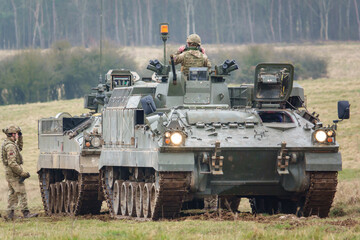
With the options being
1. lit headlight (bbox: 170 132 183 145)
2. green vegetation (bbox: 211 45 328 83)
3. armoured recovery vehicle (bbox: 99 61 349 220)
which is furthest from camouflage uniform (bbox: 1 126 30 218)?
green vegetation (bbox: 211 45 328 83)

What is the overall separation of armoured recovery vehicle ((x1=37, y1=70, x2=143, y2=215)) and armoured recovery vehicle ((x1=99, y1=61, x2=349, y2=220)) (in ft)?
5.10

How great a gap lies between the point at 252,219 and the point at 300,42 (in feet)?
199

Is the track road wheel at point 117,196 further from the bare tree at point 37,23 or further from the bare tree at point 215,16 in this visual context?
the bare tree at point 37,23

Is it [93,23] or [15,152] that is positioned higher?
[93,23]

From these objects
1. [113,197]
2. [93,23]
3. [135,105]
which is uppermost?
[93,23]

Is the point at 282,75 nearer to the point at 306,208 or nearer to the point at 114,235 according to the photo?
the point at 306,208

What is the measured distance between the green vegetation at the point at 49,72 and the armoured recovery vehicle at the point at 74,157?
43.8 metres

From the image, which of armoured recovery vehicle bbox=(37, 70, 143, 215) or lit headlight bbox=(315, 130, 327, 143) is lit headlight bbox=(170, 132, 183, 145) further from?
armoured recovery vehicle bbox=(37, 70, 143, 215)

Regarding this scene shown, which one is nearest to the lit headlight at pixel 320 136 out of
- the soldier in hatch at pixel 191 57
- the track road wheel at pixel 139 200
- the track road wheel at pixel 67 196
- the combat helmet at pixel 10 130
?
the track road wheel at pixel 139 200

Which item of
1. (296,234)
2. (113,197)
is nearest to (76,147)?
(113,197)

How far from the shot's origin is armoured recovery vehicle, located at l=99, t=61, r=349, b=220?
49.3 feet

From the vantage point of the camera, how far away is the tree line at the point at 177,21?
78.9 m

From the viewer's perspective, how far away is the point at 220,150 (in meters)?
15.0

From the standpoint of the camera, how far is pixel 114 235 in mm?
12195
